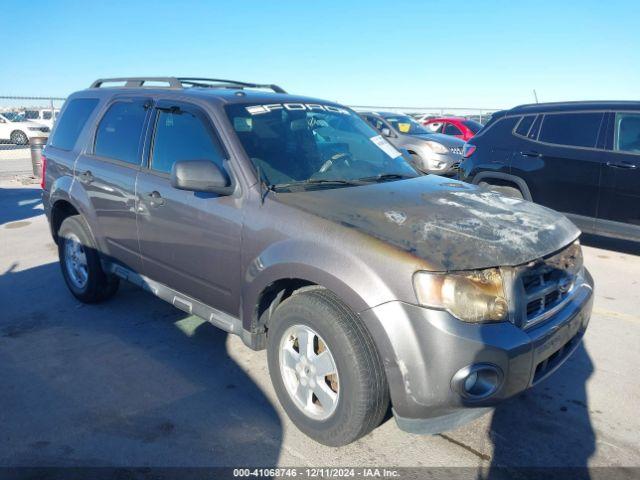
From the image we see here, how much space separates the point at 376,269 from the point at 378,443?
1.05 m

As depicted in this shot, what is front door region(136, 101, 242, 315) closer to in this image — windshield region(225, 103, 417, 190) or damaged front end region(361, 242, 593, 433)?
windshield region(225, 103, 417, 190)

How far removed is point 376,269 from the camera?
232 cm

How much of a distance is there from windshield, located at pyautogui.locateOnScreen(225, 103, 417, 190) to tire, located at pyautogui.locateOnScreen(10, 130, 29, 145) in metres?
24.5

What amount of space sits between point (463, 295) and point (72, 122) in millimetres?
4093

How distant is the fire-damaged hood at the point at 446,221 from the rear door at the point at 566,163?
3368 mm

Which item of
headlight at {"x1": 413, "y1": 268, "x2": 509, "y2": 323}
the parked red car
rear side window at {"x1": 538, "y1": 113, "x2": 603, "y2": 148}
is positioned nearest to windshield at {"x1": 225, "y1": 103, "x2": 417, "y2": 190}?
headlight at {"x1": 413, "y1": 268, "x2": 509, "y2": 323}

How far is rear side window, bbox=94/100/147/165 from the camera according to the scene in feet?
12.7

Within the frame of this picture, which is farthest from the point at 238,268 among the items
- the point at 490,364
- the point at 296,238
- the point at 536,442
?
the point at 536,442

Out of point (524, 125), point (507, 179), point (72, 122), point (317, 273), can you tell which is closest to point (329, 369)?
point (317, 273)

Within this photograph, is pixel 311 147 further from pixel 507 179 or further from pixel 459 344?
pixel 507 179

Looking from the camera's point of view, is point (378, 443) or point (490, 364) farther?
point (378, 443)

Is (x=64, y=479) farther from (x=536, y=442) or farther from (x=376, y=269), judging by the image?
(x=536, y=442)

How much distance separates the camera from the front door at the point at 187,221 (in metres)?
3.07

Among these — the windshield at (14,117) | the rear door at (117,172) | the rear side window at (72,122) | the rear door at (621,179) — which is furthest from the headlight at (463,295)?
the windshield at (14,117)
